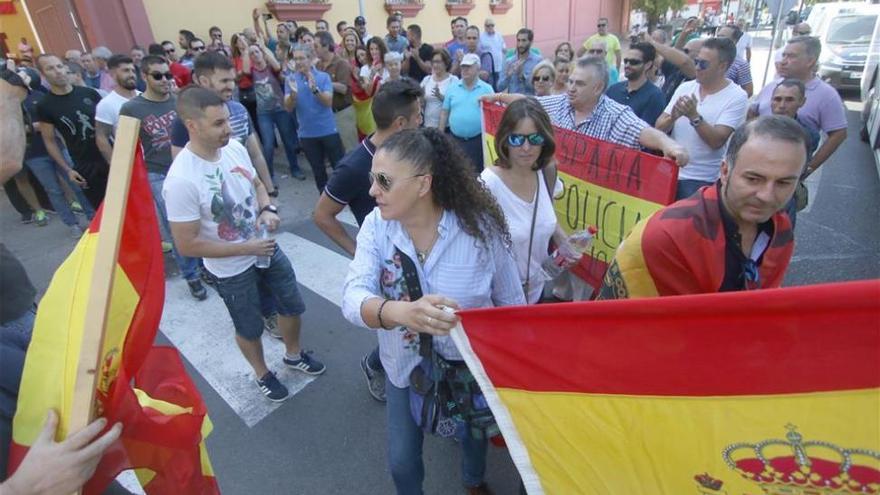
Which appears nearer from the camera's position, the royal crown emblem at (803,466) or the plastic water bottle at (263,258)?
the royal crown emblem at (803,466)

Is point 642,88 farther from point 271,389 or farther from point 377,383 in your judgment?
point 271,389

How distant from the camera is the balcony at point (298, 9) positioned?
411 inches

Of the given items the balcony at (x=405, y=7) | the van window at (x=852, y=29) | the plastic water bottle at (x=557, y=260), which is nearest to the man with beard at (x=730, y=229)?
the plastic water bottle at (x=557, y=260)

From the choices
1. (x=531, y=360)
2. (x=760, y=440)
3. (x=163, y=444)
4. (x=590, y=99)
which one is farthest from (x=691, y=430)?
(x=590, y=99)

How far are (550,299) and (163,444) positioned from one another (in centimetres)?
250

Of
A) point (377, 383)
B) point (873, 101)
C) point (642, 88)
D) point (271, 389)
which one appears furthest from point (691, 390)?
point (873, 101)

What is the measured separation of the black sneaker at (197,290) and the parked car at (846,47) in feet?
46.2

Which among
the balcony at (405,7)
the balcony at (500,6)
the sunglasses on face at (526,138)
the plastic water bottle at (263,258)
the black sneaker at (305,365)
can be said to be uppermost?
the balcony at (405,7)

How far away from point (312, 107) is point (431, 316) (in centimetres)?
521

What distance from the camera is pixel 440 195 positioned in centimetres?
199

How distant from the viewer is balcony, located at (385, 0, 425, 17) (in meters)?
13.1

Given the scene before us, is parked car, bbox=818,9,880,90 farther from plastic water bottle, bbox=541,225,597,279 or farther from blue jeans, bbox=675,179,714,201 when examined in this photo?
plastic water bottle, bbox=541,225,597,279

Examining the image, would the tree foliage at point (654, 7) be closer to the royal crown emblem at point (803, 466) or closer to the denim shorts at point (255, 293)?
the denim shorts at point (255, 293)

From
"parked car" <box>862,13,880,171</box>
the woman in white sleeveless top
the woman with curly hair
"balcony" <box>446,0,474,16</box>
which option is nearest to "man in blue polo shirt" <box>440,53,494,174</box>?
the woman in white sleeveless top
